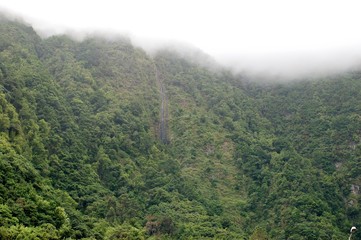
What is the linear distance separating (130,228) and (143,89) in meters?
57.9

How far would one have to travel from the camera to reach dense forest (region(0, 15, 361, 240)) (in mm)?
77562

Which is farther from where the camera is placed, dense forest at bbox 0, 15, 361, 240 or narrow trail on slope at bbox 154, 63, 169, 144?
narrow trail on slope at bbox 154, 63, 169, 144

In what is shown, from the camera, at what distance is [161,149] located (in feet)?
352

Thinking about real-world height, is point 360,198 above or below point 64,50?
below

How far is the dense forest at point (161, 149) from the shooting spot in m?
77.6

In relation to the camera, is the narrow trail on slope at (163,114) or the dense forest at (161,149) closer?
the dense forest at (161,149)

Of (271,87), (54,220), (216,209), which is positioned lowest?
(216,209)

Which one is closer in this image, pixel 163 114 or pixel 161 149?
pixel 161 149

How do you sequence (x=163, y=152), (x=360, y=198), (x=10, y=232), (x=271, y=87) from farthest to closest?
1. (x=271, y=87)
2. (x=163, y=152)
3. (x=360, y=198)
4. (x=10, y=232)

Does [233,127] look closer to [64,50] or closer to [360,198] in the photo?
[360,198]

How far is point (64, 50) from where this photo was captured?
132750mm

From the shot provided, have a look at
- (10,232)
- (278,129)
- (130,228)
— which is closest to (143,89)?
(278,129)

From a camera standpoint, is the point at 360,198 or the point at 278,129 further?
the point at 278,129

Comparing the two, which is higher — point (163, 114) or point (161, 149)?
point (163, 114)
